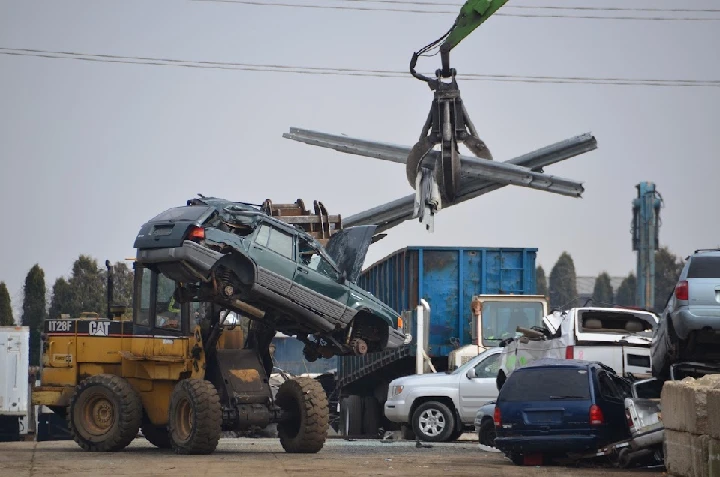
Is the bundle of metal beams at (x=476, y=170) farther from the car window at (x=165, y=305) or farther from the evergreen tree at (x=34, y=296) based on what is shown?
the car window at (x=165, y=305)

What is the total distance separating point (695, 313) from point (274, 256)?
6.42 metres

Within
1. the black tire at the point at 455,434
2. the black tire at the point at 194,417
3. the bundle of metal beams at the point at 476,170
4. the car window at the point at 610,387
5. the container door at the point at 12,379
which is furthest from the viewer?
the bundle of metal beams at the point at 476,170

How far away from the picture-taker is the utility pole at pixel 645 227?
55688 mm

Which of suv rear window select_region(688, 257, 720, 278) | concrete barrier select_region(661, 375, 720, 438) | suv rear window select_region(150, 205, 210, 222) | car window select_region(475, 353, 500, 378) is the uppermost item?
suv rear window select_region(150, 205, 210, 222)

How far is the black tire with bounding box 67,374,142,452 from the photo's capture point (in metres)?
20.5

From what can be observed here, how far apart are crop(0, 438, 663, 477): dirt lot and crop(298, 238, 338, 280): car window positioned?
111 inches

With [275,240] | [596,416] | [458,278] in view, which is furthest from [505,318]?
[596,416]

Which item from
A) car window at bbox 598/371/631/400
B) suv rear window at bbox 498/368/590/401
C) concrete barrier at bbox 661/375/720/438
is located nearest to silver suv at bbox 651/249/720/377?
car window at bbox 598/371/631/400

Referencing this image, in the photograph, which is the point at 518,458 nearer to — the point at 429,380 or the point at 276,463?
the point at 276,463

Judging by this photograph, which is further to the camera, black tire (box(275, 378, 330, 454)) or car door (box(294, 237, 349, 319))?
car door (box(294, 237, 349, 319))

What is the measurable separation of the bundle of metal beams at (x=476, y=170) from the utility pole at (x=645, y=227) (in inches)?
390

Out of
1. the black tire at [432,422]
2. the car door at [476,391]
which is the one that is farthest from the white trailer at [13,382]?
the car door at [476,391]

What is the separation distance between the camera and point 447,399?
26.0 m

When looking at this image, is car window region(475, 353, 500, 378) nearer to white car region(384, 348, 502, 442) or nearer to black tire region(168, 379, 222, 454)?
white car region(384, 348, 502, 442)
